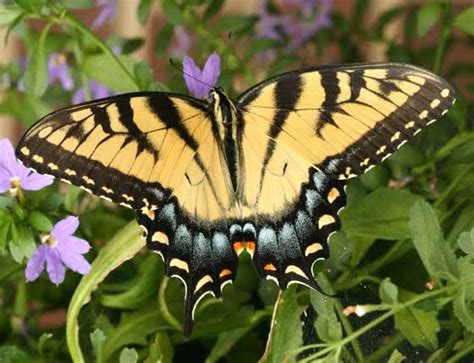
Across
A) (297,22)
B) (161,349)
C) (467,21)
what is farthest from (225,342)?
(297,22)

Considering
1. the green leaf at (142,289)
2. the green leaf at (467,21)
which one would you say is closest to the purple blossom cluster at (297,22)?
the green leaf at (467,21)

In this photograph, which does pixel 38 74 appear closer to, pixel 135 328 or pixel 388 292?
pixel 135 328

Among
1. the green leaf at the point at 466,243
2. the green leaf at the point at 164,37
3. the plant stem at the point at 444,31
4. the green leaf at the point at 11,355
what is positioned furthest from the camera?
the green leaf at the point at 164,37

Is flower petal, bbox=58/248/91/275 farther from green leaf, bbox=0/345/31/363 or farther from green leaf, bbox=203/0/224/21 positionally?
green leaf, bbox=203/0/224/21

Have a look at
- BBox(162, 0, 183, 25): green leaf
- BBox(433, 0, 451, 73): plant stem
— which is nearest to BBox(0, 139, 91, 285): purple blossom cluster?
BBox(162, 0, 183, 25): green leaf

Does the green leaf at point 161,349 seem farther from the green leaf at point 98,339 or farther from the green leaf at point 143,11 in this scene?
the green leaf at point 143,11
